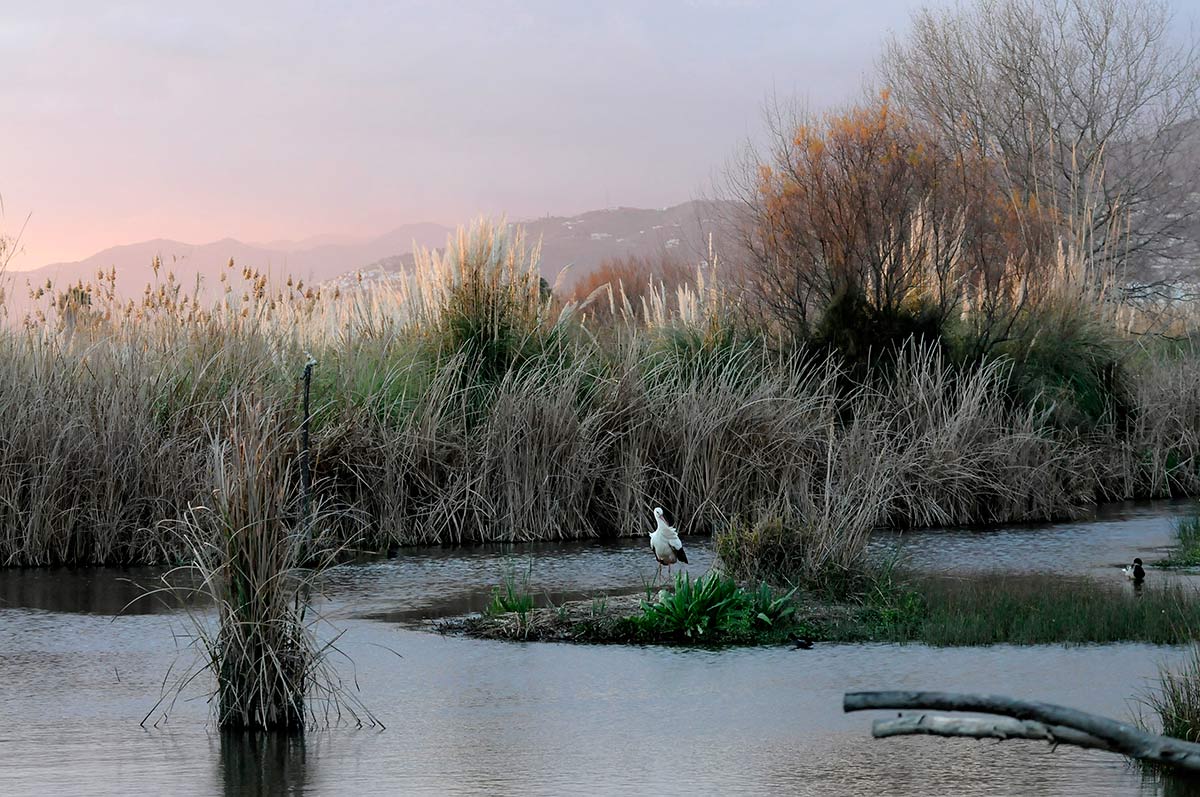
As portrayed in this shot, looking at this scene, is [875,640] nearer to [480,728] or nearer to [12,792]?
[480,728]

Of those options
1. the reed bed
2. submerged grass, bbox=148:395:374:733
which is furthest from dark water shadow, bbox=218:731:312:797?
the reed bed

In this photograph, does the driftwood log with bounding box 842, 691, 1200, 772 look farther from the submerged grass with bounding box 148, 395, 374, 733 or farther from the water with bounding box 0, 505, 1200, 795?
the submerged grass with bounding box 148, 395, 374, 733

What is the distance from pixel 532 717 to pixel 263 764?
4.35 ft

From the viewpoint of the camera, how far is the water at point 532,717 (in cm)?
559

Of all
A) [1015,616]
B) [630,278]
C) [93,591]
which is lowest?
[1015,616]

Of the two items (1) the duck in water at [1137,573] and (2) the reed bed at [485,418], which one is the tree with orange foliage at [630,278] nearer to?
(2) the reed bed at [485,418]

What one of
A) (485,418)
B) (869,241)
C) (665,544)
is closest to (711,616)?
(665,544)

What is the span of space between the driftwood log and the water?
3.31m

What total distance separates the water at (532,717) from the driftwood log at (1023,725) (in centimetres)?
331

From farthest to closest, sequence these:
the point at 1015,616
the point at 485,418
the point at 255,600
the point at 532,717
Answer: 1. the point at 485,418
2. the point at 1015,616
3. the point at 532,717
4. the point at 255,600

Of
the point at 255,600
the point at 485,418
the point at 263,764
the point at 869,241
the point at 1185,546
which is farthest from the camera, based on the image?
the point at 869,241

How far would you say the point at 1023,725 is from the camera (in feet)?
7.36

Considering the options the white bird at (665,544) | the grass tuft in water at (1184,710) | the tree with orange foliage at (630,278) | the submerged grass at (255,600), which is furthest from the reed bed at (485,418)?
the tree with orange foliage at (630,278)

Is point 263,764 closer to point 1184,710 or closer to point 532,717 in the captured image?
point 532,717
